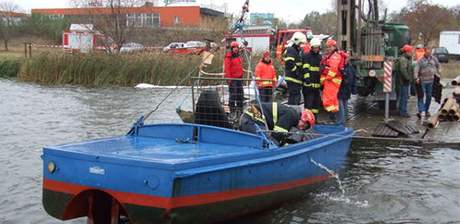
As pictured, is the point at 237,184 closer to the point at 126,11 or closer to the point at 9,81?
the point at 9,81

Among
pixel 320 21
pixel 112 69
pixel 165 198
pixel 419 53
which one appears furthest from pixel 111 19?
pixel 320 21

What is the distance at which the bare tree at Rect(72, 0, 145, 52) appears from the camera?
117 ft

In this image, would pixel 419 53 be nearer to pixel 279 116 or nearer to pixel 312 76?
pixel 312 76

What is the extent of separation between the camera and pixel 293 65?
12039 millimetres

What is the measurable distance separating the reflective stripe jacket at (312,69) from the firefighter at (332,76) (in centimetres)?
11

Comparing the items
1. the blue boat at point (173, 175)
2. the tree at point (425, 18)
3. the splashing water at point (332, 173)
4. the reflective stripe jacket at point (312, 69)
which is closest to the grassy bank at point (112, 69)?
the reflective stripe jacket at point (312, 69)

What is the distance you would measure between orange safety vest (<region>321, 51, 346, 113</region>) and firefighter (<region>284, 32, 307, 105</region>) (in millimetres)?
563

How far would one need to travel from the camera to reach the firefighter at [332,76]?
38.2 feet

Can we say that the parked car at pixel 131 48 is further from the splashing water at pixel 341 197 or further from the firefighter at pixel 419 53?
the splashing water at pixel 341 197

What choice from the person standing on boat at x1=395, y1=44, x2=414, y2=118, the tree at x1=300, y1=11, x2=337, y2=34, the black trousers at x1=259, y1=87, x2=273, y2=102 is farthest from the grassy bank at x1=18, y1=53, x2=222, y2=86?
Result: the tree at x1=300, y1=11, x2=337, y2=34

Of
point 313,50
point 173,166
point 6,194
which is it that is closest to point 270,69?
point 313,50

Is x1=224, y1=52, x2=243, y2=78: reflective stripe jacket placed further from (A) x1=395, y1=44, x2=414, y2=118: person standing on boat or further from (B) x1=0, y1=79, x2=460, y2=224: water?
(A) x1=395, y1=44, x2=414, y2=118: person standing on boat

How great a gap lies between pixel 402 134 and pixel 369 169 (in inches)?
82.3

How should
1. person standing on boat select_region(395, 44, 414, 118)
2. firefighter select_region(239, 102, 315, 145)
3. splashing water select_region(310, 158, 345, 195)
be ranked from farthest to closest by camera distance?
1. person standing on boat select_region(395, 44, 414, 118)
2. splashing water select_region(310, 158, 345, 195)
3. firefighter select_region(239, 102, 315, 145)
